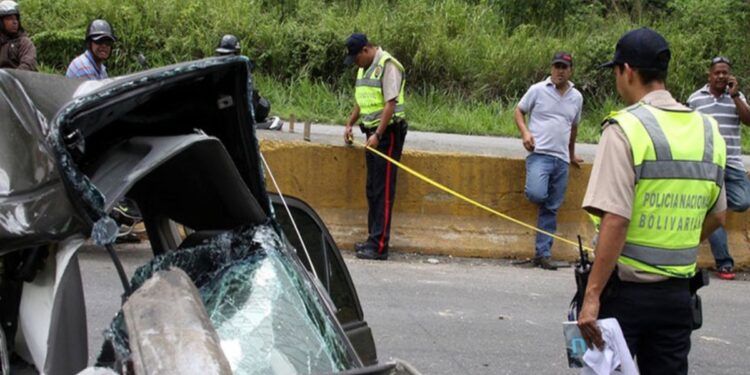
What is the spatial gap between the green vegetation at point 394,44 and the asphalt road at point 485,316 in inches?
230

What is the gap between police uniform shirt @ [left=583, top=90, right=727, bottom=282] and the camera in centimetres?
353

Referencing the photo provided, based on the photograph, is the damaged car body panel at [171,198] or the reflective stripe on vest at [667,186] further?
the reflective stripe on vest at [667,186]

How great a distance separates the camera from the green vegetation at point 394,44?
15.0m

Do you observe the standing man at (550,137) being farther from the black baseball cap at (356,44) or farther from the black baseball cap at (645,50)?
the black baseball cap at (645,50)

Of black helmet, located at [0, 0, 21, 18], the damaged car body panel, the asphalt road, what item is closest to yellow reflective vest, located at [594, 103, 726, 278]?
the damaged car body panel

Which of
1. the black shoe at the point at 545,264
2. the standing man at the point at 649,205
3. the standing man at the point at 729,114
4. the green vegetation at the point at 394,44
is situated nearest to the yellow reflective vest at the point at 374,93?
the black shoe at the point at 545,264

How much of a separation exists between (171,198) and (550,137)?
5.64 metres

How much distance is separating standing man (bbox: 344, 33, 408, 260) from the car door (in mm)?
4319

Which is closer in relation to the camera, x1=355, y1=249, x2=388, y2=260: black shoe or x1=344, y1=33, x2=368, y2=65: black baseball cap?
x1=344, y1=33, x2=368, y2=65: black baseball cap

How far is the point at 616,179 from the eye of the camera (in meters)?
3.53

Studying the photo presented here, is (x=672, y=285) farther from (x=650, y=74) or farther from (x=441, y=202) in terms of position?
(x=441, y=202)

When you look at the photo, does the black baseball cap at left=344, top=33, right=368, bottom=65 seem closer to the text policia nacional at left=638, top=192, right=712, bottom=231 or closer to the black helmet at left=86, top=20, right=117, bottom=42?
the black helmet at left=86, top=20, right=117, bottom=42

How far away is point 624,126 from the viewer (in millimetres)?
3566

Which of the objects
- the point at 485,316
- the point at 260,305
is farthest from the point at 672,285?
the point at 485,316
